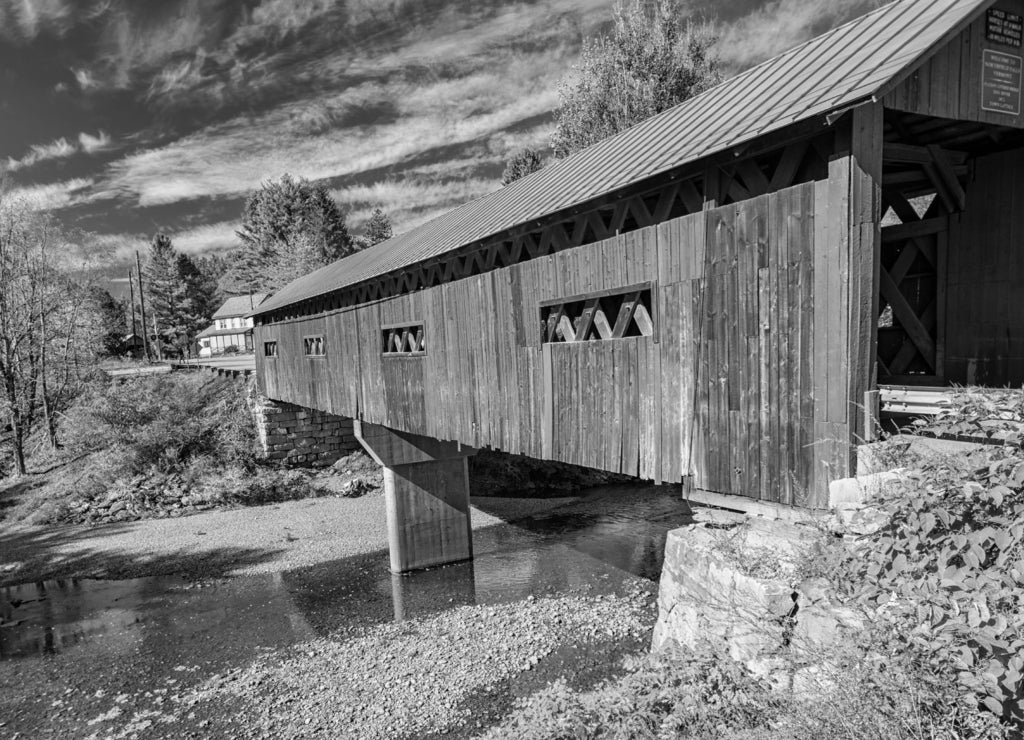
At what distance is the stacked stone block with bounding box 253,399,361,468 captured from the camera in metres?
20.2

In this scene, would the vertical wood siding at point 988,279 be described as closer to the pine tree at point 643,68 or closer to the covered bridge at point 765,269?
the covered bridge at point 765,269

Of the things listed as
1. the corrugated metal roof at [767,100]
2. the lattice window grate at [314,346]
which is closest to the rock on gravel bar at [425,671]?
the corrugated metal roof at [767,100]

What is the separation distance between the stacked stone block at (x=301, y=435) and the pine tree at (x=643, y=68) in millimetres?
14614

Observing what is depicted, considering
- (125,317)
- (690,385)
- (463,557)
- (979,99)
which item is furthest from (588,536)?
(125,317)

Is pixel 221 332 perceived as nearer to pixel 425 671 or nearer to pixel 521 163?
pixel 521 163

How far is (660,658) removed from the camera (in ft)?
14.3

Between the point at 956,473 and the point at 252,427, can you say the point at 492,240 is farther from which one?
the point at 252,427

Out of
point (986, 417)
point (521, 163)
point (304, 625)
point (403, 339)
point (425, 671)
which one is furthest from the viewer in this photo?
point (521, 163)

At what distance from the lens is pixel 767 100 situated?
487 centimetres

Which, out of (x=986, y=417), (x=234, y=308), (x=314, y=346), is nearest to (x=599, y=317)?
(x=986, y=417)

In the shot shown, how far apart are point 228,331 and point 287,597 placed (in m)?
50.3

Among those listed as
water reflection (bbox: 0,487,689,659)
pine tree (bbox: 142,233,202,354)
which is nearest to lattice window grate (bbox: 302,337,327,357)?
water reflection (bbox: 0,487,689,659)

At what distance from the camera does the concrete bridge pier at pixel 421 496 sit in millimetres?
12758

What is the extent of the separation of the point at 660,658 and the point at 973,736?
2.26m
